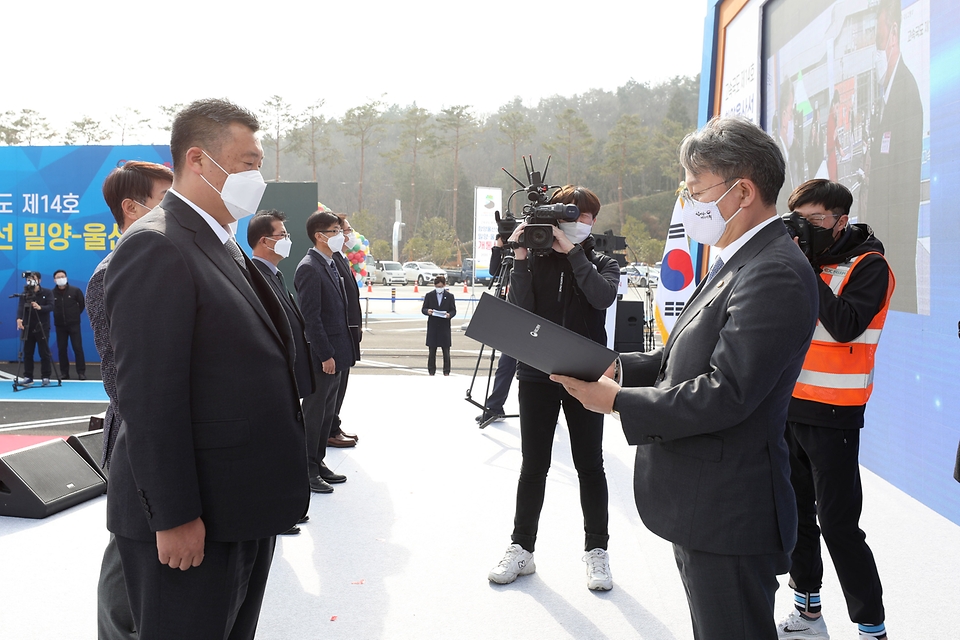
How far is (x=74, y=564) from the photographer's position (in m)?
2.76

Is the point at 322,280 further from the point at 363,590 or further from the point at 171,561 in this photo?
the point at 171,561

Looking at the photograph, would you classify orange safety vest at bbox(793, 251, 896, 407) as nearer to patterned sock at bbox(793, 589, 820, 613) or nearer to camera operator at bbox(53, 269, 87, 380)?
patterned sock at bbox(793, 589, 820, 613)

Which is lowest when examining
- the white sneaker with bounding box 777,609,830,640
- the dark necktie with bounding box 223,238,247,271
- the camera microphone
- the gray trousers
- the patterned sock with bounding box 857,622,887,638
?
the white sneaker with bounding box 777,609,830,640

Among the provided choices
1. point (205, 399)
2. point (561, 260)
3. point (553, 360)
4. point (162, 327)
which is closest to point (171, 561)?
point (205, 399)

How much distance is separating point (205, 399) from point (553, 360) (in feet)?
2.47

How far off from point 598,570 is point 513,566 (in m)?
0.33

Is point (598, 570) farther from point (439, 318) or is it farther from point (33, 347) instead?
point (33, 347)

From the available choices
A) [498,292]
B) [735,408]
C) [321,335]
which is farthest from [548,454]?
[498,292]

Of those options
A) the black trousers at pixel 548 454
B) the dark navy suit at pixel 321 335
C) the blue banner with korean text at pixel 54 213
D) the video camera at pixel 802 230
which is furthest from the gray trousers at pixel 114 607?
the blue banner with korean text at pixel 54 213

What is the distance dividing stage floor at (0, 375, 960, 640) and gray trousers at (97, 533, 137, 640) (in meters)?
0.55

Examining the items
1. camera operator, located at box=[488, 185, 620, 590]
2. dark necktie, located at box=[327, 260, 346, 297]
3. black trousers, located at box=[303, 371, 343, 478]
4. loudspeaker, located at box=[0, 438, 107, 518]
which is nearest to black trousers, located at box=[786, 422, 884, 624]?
camera operator, located at box=[488, 185, 620, 590]

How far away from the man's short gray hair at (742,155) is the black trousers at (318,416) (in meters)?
2.72

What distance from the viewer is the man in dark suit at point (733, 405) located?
128 centimetres

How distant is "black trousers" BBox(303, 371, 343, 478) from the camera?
3760mm
